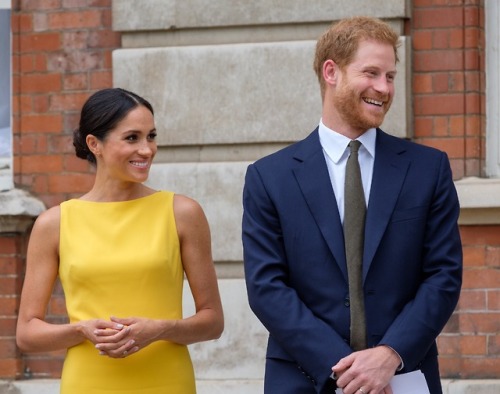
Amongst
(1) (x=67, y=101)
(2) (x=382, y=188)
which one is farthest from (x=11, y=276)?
(2) (x=382, y=188)

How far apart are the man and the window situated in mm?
2999

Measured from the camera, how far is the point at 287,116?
6.32 meters

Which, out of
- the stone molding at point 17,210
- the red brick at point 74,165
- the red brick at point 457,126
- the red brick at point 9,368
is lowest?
the red brick at point 9,368

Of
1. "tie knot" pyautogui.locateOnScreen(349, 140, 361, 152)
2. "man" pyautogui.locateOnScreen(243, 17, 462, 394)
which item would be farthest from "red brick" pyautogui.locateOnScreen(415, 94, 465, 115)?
"tie knot" pyautogui.locateOnScreen(349, 140, 361, 152)

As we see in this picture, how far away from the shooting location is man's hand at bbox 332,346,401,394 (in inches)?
149

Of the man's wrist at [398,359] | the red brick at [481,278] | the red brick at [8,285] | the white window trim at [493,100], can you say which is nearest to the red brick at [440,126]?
the white window trim at [493,100]

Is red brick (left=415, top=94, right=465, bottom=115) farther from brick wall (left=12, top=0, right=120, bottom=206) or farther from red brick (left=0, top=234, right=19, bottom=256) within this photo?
red brick (left=0, top=234, right=19, bottom=256)

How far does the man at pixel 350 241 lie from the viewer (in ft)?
12.9

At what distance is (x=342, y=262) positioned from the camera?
3.98 metres

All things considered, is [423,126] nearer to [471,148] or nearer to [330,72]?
[471,148]

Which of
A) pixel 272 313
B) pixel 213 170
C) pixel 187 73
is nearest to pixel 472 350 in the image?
pixel 213 170

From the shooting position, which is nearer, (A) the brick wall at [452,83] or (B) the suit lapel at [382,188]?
(B) the suit lapel at [382,188]

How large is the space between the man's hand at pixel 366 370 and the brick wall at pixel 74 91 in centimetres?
232

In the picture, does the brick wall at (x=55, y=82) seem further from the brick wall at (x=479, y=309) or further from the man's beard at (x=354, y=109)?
the man's beard at (x=354, y=109)
